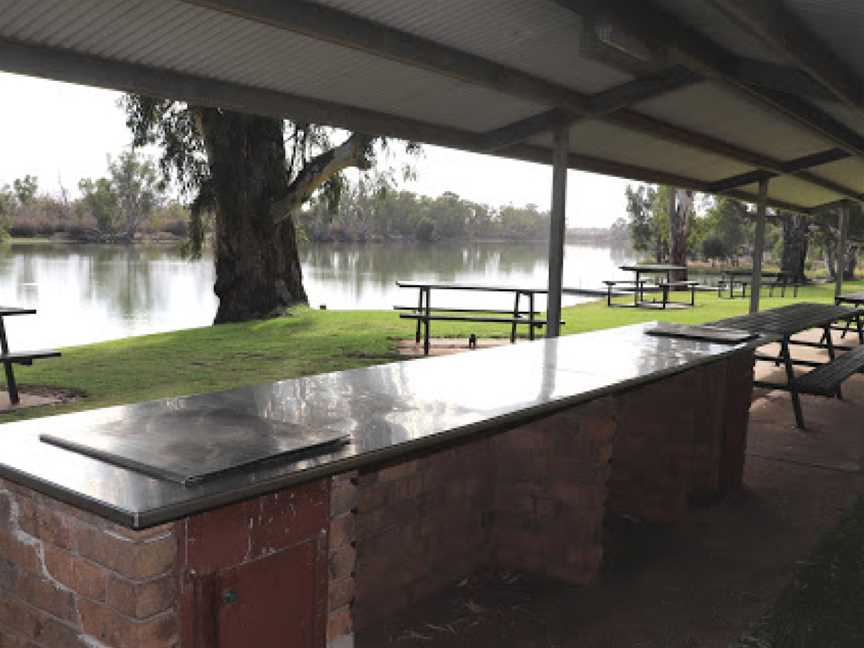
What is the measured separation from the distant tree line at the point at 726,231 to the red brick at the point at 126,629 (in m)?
15.3

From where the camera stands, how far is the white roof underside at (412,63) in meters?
3.94

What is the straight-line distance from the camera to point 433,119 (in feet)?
20.7

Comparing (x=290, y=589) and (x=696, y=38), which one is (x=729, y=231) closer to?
(x=696, y=38)

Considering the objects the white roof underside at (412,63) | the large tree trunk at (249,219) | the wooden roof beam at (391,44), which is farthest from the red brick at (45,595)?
the large tree trunk at (249,219)

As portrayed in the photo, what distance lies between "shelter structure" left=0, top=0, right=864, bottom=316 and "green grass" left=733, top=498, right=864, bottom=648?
277 centimetres

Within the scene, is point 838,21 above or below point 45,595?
above

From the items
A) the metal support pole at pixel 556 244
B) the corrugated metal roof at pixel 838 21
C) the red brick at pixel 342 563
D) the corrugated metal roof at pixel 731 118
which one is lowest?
the red brick at pixel 342 563

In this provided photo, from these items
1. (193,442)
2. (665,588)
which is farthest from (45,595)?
(665,588)

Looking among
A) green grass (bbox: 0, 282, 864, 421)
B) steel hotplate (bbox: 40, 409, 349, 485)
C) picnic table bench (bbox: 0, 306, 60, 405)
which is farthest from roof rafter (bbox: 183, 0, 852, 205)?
picnic table bench (bbox: 0, 306, 60, 405)

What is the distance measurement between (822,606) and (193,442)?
9.43ft

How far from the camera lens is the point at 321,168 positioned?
48.6ft

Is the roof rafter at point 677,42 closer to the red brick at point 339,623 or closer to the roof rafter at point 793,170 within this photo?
the roof rafter at point 793,170

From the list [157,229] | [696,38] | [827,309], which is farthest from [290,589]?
[157,229]

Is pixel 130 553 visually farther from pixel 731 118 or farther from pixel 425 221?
pixel 425 221
